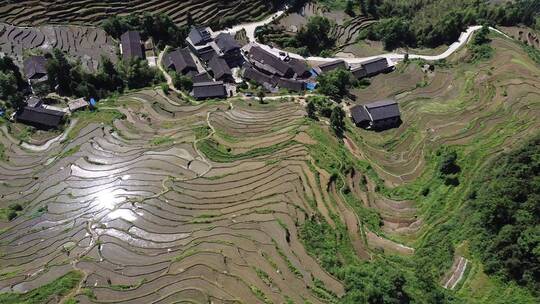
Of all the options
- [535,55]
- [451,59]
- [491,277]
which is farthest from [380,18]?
[491,277]

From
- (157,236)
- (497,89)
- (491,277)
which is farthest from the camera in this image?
(497,89)

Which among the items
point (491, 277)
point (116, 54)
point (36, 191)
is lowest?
point (36, 191)

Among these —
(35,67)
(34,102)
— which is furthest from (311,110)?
(35,67)

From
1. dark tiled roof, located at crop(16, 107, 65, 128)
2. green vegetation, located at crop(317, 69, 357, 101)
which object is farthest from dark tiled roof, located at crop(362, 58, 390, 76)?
dark tiled roof, located at crop(16, 107, 65, 128)

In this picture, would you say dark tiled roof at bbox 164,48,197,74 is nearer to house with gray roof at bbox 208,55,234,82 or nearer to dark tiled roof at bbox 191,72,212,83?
dark tiled roof at bbox 191,72,212,83

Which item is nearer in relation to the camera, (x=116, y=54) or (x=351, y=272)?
(x=351, y=272)

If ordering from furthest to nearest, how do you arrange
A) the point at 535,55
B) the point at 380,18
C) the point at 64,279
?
the point at 380,18 → the point at 535,55 → the point at 64,279

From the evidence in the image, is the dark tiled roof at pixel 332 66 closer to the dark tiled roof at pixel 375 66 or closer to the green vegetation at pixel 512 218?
the dark tiled roof at pixel 375 66

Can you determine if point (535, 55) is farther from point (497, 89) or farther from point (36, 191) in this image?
point (36, 191)
